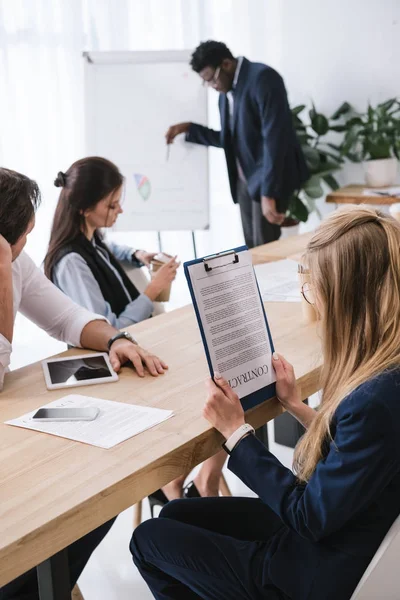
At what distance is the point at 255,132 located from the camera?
4.00 m

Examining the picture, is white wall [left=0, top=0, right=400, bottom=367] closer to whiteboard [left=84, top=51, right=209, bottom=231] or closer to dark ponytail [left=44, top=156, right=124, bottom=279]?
whiteboard [left=84, top=51, right=209, bottom=231]

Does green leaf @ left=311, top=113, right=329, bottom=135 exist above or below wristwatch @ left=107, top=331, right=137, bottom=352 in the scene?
above

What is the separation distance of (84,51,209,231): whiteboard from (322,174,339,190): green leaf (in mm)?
977

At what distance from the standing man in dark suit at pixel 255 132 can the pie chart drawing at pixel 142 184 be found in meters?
0.23

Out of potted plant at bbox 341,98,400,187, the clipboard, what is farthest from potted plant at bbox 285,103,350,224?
the clipboard

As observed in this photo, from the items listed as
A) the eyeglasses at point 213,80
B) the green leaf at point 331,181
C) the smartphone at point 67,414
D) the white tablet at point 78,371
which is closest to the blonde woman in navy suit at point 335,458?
the smartphone at point 67,414

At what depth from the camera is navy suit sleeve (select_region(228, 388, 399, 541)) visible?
108cm

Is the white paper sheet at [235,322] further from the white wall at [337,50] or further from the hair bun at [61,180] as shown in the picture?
the white wall at [337,50]

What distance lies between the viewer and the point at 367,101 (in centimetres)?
463

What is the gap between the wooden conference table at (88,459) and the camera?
108cm

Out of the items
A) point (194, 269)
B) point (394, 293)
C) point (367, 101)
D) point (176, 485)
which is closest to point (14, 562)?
point (194, 269)

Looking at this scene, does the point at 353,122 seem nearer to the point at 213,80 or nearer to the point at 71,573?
the point at 213,80

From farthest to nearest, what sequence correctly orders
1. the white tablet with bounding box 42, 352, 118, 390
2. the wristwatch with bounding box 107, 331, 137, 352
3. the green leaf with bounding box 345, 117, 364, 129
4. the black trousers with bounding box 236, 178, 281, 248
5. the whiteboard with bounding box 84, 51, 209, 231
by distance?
1. the green leaf with bounding box 345, 117, 364, 129
2. the black trousers with bounding box 236, 178, 281, 248
3. the whiteboard with bounding box 84, 51, 209, 231
4. the wristwatch with bounding box 107, 331, 137, 352
5. the white tablet with bounding box 42, 352, 118, 390

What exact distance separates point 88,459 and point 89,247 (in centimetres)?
133
